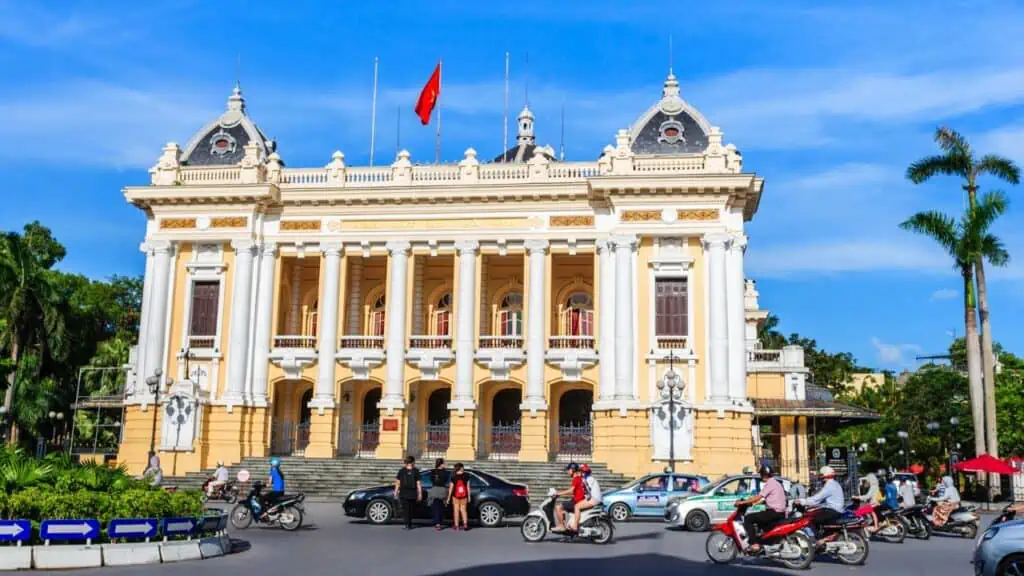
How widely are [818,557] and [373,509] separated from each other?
9.79 metres

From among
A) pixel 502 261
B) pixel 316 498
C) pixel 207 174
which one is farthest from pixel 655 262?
A: pixel 207 174

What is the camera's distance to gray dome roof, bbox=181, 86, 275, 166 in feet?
122

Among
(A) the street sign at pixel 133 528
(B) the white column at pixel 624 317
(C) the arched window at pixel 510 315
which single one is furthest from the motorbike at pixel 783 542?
(C) the arched window at pixel 510 315

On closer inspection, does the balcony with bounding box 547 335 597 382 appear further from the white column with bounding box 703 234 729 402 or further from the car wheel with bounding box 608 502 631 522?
the car wheel with bounding box 608 502 631 522

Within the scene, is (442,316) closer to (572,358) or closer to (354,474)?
(572,358)

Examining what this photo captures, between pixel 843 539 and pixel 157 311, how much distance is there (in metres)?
27.3

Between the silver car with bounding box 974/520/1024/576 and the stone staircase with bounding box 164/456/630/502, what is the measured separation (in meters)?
18.3

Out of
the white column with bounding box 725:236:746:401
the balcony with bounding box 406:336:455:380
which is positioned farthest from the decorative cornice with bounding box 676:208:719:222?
the balcony with bounding box 406:336:455:380

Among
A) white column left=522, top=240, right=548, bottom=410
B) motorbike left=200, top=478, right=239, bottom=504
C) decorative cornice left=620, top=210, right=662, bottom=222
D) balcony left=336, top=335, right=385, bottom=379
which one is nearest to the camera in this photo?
motorbike left=200, top=478, right=239, bottom=504

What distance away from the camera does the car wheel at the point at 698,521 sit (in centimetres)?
2052

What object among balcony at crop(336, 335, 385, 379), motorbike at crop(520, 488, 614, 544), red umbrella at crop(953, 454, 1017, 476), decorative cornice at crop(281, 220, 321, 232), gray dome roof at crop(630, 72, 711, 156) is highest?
gray dome roof at crop(630, 72, 711, 156)

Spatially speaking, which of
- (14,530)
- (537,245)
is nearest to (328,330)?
(537,245)

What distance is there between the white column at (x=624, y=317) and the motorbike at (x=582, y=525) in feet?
48.9

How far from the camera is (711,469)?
3084 cm
